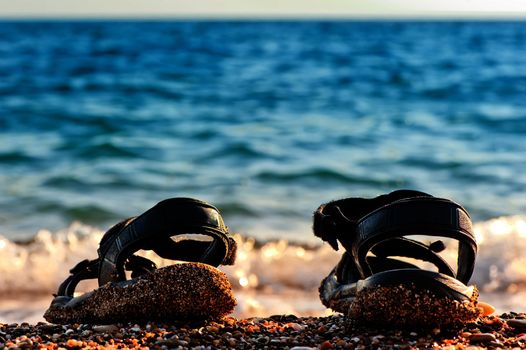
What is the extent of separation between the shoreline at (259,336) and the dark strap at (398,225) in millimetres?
272

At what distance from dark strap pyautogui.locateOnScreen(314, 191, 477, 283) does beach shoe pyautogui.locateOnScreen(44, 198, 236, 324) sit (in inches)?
18.1

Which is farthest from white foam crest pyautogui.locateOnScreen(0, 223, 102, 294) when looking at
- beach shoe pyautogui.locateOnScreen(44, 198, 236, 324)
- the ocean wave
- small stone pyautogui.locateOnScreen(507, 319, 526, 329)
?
small stone pyautogui.locateOnScreen(507, 319, 526, 329)

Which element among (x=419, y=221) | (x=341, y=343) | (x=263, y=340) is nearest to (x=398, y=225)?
(x=419, y=221)

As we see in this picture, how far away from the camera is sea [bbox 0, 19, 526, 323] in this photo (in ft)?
19.4

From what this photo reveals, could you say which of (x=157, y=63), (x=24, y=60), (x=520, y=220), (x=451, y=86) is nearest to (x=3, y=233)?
A: (x=520, y=220)

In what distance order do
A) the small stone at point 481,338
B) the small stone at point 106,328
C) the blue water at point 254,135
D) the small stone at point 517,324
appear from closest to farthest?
the small stone at point 481,338, the small stone at point 106,328, the small stone at point 517,324, the blue water at point 254,135

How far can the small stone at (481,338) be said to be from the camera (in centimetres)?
274

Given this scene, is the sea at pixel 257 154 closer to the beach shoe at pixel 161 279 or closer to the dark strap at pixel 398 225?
the beach shoe at pixel 161 279

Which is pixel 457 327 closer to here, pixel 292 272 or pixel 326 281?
pixel 326 281

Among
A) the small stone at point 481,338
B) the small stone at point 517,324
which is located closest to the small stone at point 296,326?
the small stone at point 481,338

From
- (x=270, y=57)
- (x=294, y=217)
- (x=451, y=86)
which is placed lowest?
(x=294, y=217)

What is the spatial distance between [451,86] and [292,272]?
483 inches

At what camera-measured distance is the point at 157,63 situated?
2088 cm

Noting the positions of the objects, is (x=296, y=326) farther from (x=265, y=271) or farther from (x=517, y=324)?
(x=265, y=271)
